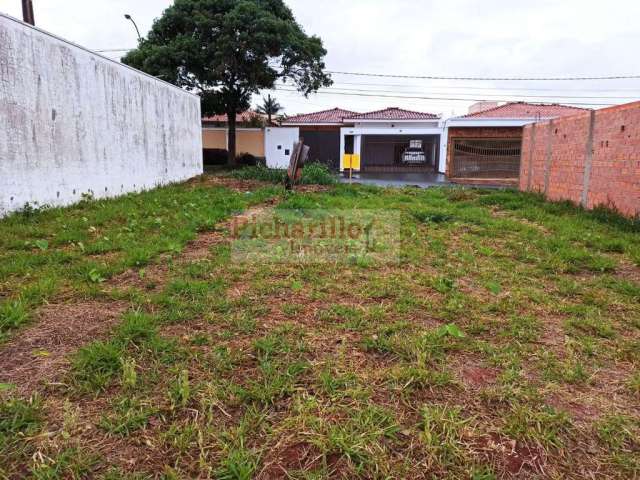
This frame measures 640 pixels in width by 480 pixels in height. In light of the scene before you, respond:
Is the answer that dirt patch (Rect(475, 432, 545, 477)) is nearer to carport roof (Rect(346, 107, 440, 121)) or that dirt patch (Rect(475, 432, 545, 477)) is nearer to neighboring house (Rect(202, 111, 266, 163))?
carport roof (Rect(346, 107, 440, 121))

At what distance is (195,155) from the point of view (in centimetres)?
1440

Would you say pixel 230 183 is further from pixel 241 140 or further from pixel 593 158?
pixel 241 140

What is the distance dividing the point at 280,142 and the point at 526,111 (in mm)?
14294

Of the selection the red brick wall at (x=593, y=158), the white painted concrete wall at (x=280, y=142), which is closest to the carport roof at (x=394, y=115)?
the white painted concrete wall at (x=280, y=142)

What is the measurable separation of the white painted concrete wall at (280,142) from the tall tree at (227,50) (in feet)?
18.5

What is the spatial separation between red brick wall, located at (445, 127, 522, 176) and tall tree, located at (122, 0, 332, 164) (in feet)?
23.9

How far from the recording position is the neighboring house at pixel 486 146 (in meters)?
18.7

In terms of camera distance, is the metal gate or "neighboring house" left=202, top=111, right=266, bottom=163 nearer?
the metal gate

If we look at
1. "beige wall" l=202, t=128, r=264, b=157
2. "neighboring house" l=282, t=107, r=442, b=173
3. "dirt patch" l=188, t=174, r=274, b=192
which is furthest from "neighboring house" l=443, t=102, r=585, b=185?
"beige wall" l=202, t=128, r=264, b=157

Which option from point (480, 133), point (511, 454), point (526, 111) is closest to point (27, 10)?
point (511, 454)

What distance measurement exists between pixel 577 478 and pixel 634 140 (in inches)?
287

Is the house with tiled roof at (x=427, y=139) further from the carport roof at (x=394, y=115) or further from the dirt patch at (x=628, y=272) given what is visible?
the dirt patch at (x=628, y=272)

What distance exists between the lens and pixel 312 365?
92.9 inches

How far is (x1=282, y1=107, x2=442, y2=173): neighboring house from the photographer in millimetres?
23938
